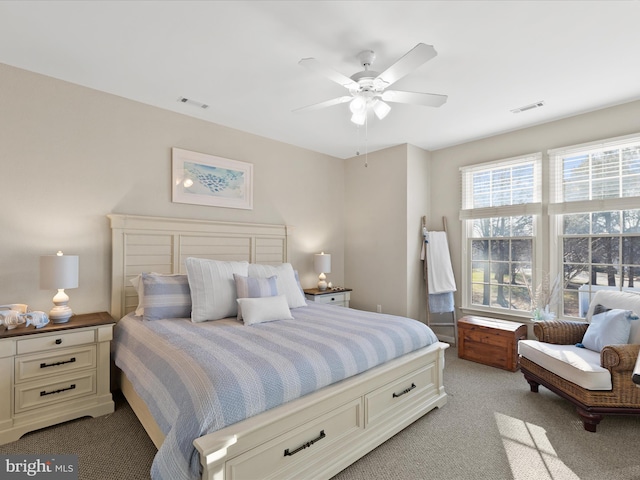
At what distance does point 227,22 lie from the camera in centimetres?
208

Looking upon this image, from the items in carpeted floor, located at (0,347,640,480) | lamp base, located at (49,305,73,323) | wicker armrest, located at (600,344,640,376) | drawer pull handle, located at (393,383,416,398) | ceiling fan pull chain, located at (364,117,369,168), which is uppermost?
ceiling fan pull chain, located at (364,117,369,168)

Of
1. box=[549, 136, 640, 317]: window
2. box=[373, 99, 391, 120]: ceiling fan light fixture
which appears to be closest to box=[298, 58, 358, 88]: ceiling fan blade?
box=[373, 99, 391, 120]: ceiling fan light fixture

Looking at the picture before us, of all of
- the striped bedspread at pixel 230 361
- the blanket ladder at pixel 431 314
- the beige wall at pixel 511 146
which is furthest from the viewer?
the blanket ladder at pixel 431 314

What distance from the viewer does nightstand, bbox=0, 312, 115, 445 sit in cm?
223

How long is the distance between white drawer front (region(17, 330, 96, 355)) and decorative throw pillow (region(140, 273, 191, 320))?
41cm

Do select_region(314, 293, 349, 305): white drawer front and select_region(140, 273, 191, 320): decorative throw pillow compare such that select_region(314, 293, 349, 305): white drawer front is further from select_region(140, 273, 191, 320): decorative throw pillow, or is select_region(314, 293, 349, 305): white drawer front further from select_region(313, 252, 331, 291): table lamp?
select_region(140, 273, 191, 320): decorative throw pillow

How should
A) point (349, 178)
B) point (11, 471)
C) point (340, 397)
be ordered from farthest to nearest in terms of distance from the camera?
point (349, 178) < point (340, 397) < point (11, 471)

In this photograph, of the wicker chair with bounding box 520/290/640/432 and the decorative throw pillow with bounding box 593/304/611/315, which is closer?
the wicker chair with bounding box 520/290/640/432

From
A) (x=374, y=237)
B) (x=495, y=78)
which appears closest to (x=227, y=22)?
(x=495, y=78)

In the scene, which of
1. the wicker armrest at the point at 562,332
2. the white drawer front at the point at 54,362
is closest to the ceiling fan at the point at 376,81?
the wicker armrest at the point at 562,332

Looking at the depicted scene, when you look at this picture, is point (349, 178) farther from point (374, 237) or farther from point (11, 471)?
point (11, 471)

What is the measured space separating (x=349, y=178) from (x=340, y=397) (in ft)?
12.4

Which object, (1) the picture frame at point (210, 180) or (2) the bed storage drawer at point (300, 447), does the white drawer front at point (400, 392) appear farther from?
(1) the picture frame at point (210, 180)

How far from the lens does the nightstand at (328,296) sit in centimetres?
424
